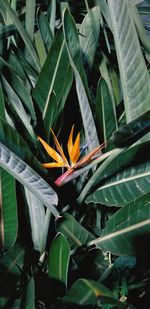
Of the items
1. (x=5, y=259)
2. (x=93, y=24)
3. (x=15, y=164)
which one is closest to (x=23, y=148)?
(x=15, y=164)

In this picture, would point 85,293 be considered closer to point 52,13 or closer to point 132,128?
point 132,128

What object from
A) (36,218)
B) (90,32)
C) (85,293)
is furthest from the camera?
(90,32)

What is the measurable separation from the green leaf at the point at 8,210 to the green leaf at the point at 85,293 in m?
0.18

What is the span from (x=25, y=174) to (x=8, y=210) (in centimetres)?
17

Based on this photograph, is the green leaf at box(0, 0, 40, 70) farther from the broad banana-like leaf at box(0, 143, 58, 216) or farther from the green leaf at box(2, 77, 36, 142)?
the broad banana-like leaf at box(0, 143, 58, 216)

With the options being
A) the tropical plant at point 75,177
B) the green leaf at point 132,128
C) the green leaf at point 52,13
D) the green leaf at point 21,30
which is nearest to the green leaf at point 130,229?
the tropical plant at point 75,177

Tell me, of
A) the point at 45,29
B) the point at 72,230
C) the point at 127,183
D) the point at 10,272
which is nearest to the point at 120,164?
the point at 127,183

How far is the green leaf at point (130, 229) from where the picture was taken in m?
0.52

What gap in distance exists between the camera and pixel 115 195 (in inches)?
24.0

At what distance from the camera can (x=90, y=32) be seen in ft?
2.51

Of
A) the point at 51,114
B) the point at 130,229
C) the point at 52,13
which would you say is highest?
the point at 52,13

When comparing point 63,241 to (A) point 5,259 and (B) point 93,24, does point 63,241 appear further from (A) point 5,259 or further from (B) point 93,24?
(B) point 93,24

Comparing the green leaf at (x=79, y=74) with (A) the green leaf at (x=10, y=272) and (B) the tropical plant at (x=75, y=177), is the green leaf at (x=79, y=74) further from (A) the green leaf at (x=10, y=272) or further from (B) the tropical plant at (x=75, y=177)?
(A) the green leaf at (x=10, y=272)

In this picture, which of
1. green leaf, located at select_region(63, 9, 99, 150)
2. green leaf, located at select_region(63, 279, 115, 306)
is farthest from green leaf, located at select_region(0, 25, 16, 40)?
green leaf, located at select_region(63, 279, 115, 306)
